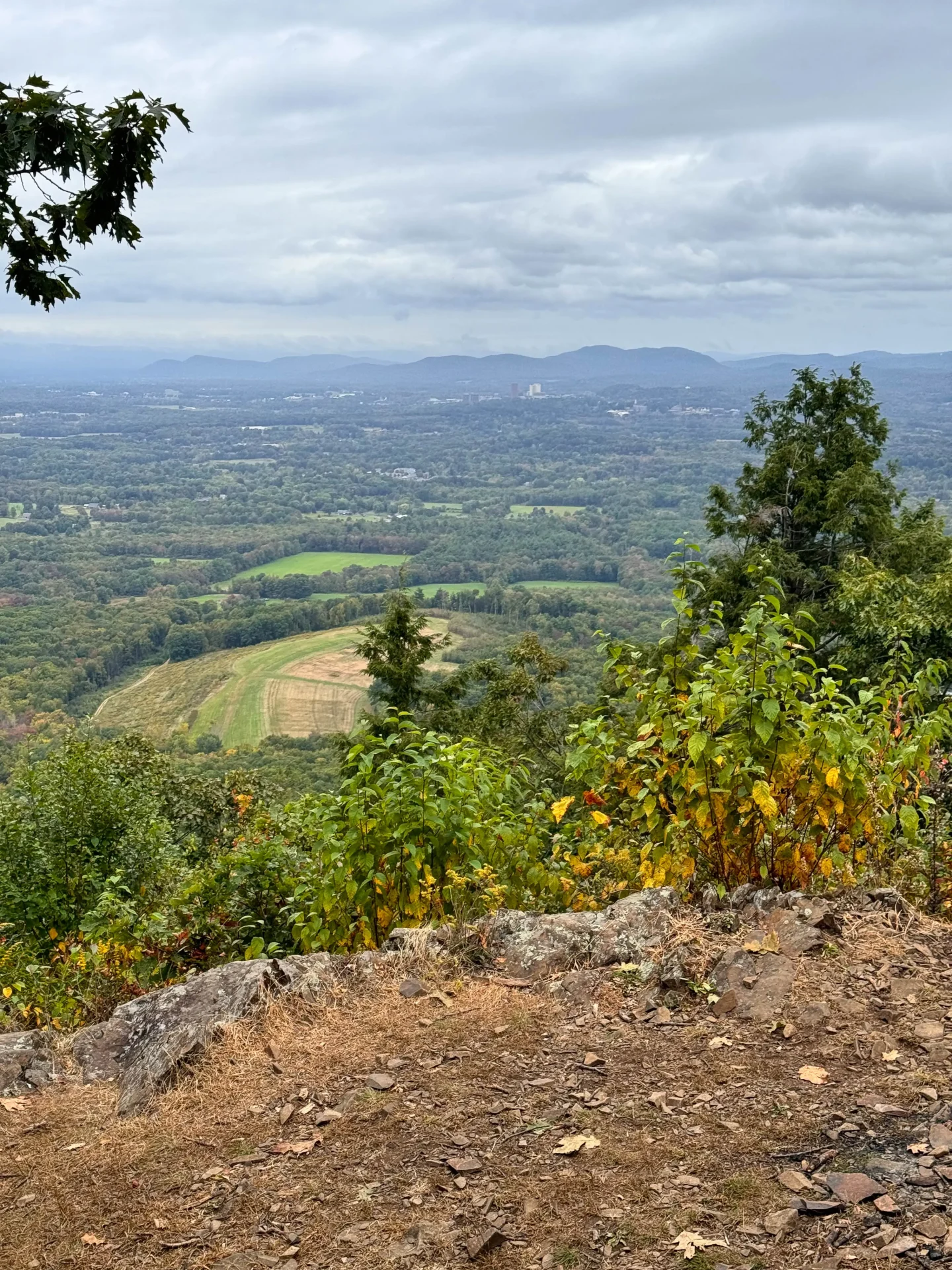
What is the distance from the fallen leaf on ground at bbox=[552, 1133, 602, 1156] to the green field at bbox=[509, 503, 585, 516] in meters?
122

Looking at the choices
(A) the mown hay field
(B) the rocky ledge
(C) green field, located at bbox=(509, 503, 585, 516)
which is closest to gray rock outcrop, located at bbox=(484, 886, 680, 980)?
(B) the rocky ledge

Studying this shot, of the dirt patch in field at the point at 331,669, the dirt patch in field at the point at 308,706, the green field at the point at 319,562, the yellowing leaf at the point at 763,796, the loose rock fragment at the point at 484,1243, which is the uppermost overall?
the yellowing leaf at the point at 763,796

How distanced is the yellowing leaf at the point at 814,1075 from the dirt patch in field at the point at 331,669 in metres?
56.3

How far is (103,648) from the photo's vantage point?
2660 inches

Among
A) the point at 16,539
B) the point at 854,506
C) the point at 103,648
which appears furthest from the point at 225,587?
the point at 854,506

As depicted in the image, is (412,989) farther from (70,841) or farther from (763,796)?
(70,841)

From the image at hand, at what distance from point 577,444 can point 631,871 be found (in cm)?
18473

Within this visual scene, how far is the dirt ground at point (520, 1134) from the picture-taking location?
255 cm

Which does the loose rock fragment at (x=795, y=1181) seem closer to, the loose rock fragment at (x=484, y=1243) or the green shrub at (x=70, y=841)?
the loose rock fragment at (x=484, y=1243)

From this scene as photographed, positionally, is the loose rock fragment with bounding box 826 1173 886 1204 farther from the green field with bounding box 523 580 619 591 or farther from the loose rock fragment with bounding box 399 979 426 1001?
the green field with bounding box 523 580 619 591

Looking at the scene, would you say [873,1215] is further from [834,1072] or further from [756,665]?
[756,665]

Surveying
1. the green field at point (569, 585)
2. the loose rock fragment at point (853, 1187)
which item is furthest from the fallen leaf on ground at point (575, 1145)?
the green field at point (569, 585)

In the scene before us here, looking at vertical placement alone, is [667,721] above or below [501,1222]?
above

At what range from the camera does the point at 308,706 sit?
54500 mm
